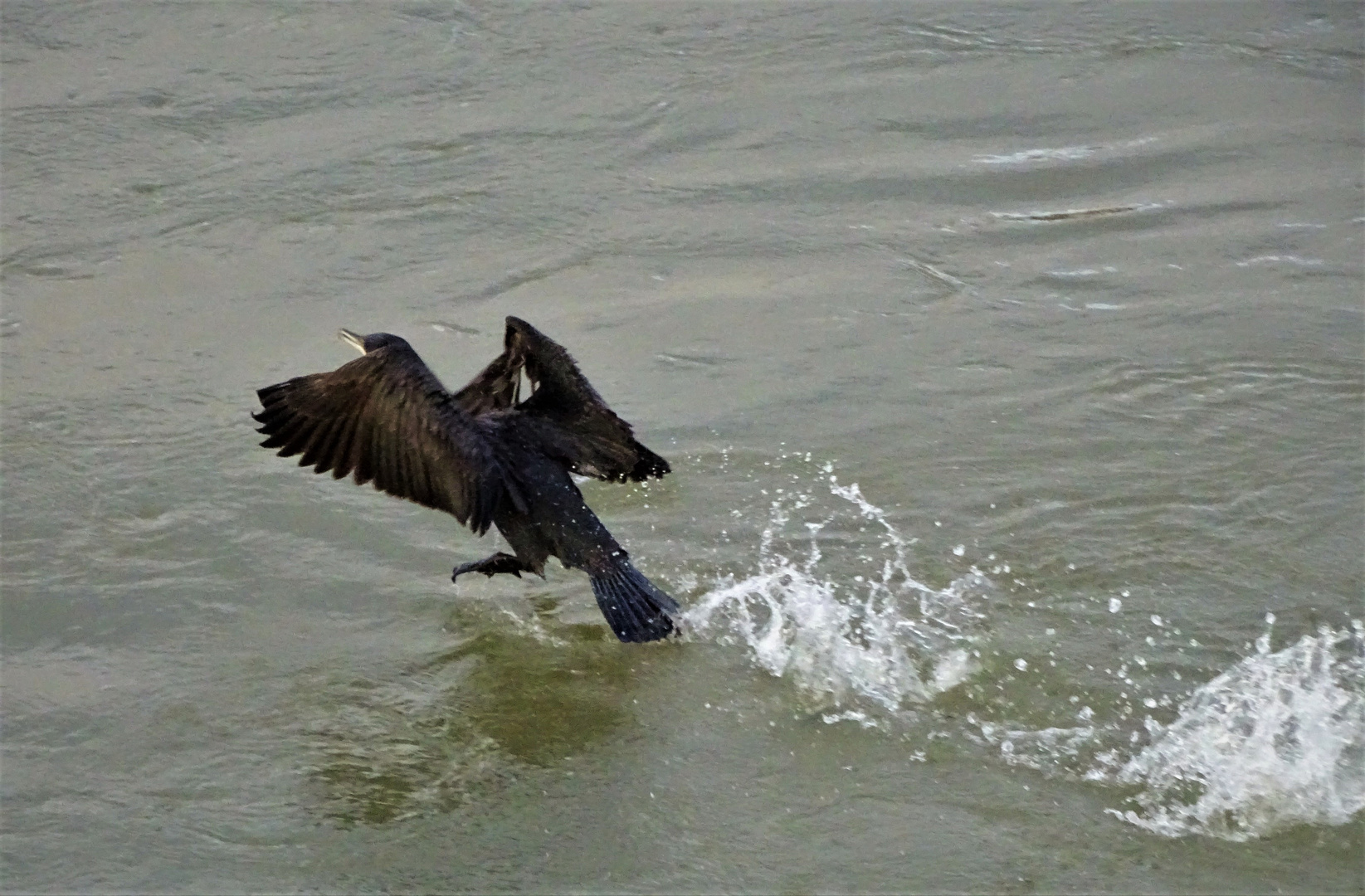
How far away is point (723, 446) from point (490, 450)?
1.04 metres

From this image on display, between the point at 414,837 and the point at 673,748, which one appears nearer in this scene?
the point at 414,837

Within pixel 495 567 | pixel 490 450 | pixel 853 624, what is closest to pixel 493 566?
pixel 495 567

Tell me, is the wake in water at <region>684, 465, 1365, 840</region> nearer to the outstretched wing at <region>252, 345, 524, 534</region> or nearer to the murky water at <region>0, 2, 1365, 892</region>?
the murky water at <region>0, 2, 1365, 892</region>

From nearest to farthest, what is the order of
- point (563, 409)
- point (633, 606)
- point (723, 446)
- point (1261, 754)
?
point (1261, 754), point (633, 606), point (563, 409), point (723, 446)

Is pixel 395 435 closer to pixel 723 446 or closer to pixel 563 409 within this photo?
pixel 563 409

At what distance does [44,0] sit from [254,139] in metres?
1.98

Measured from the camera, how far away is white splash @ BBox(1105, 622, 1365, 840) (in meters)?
3.90

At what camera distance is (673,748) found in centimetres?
421

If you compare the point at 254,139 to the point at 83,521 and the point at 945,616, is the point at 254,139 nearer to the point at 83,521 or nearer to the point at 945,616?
the point at 83,521

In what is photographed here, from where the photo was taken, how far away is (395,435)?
4.61m

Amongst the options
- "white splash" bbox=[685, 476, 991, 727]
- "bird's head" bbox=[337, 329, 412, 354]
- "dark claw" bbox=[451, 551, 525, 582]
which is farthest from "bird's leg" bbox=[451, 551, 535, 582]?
"bird's head" bbox=[337, 329, 412, 354]

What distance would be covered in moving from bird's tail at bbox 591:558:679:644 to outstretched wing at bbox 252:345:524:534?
414 millimetres

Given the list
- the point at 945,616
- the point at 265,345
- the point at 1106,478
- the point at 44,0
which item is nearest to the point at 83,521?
the point at 265,345

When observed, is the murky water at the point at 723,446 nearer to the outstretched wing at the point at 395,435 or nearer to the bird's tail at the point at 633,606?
the bird's tail at the point at 633,606
